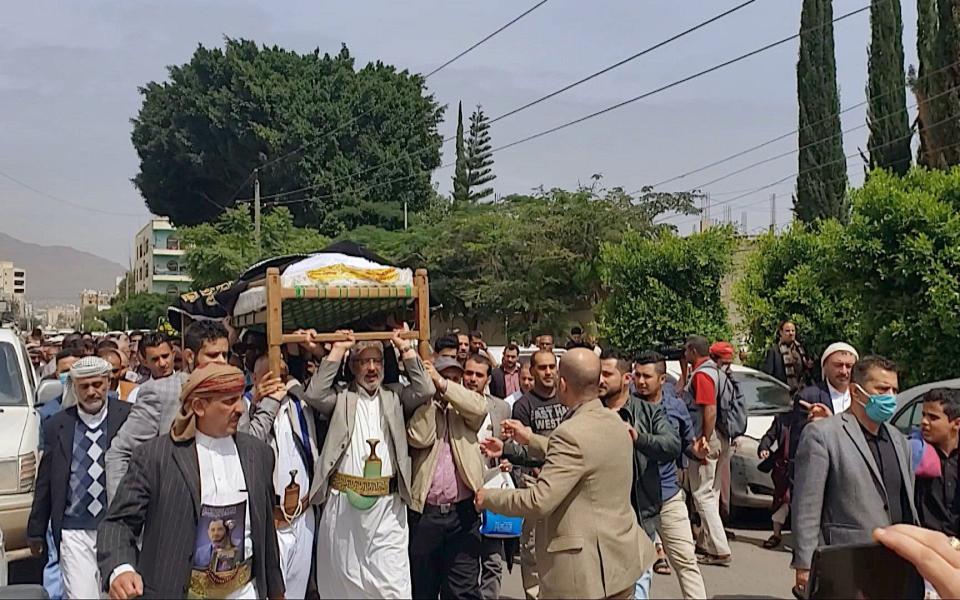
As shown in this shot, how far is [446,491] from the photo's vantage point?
18.9ft

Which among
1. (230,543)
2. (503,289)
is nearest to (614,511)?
(230,543)

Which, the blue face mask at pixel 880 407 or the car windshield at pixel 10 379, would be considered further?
the car windshield at pixel 10 379

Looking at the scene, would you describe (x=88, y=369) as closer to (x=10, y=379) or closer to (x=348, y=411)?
(x=348, y=411)

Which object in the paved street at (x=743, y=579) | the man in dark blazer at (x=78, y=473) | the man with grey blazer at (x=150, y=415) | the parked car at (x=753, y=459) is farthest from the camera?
the parked car at (x=753, y=459)

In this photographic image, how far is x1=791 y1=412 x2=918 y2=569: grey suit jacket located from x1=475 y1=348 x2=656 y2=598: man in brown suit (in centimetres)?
105

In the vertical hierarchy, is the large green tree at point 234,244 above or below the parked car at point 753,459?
above

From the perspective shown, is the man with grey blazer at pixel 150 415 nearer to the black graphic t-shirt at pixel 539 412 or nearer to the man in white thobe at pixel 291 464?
the man in white thobe at pixel 291 464

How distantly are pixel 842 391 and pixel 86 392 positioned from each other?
5632mm

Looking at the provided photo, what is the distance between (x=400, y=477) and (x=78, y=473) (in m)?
1.81

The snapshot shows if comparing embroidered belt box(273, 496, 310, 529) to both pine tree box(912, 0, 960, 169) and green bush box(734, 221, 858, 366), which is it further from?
pine tree box(912, 0, 960, 169)

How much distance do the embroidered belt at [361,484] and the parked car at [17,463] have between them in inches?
112

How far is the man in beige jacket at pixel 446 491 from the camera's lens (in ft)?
18.7

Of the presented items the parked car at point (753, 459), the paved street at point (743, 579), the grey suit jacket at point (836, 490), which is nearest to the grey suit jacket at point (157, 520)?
the grey suit jacket at point (836, 490)

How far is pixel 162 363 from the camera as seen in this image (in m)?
8.02
